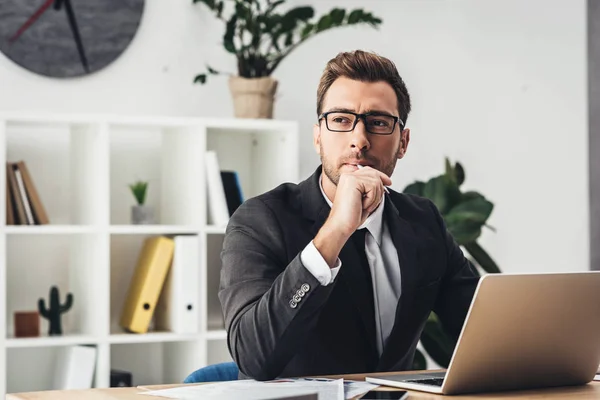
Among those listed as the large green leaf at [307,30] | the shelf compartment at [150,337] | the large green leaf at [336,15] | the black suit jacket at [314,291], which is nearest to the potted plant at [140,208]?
the shelf compartment at [150,337]

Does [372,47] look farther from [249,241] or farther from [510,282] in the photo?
[510,282]

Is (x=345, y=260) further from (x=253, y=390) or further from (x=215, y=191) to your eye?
(x=215, y=191)

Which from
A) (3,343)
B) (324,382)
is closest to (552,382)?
(324,382)

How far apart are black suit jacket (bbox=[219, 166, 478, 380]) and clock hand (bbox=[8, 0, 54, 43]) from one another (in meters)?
1.69

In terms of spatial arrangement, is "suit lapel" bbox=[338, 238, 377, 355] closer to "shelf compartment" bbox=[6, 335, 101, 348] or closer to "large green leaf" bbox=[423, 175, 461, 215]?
"shelf compartment" bbox=[6, 335, 101, 348]

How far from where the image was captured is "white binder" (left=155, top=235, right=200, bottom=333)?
3215mm

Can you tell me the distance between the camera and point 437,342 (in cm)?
348

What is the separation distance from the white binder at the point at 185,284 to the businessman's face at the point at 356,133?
4.17ft

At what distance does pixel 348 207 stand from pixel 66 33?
201cm

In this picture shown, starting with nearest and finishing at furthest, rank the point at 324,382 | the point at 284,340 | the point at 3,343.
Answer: the point at 324,382, the point at 284,340, the point at 3,343

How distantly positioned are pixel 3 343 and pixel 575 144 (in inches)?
105

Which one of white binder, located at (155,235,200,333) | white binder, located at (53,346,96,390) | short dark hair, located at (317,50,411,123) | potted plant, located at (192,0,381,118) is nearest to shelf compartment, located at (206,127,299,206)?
potted plant, located at (192,0,381,118)

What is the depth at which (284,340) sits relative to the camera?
1.70 metres

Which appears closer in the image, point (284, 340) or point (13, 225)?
point (284, 340)
